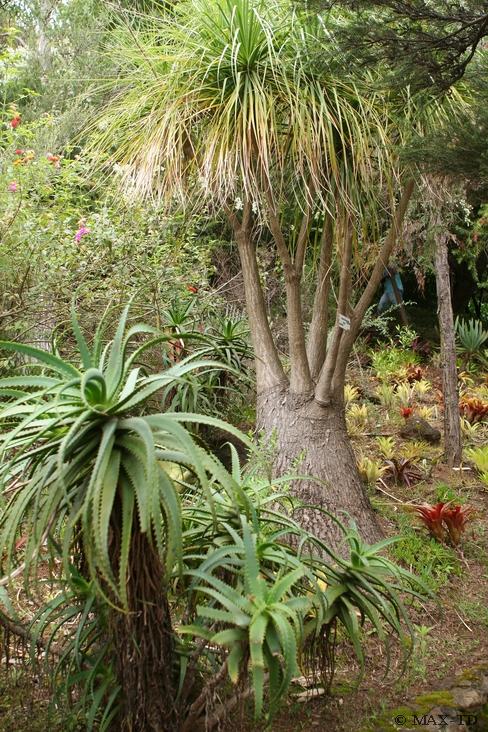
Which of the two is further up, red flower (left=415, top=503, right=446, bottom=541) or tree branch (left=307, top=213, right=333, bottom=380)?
tree branch (left=307, top=213, right=333, bottom=380)

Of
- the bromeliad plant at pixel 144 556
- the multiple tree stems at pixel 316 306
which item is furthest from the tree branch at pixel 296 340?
the bromeliad plant at pixel 144 556

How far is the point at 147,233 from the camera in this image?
19.5 feet

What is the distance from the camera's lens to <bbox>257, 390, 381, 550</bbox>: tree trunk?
4121 millimetres

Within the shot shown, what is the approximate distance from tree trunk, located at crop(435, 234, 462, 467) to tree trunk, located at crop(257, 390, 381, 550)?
1.82 metres

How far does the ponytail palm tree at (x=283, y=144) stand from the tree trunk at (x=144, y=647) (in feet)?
5.01

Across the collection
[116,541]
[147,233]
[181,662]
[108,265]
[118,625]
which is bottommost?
[181,662]

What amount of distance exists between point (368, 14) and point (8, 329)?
2.84 meters

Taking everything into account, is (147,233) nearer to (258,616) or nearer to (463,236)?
(258,616)

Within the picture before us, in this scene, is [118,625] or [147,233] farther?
[147,233]

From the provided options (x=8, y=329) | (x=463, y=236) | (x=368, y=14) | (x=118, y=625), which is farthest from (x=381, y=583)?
(x=463, y=236)

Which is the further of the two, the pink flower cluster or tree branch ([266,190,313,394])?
the pink flower cluster

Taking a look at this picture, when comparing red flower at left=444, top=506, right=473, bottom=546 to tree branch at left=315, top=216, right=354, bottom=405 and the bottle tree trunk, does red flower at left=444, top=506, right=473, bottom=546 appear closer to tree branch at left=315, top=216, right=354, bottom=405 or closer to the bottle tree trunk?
the bottle tree trunk

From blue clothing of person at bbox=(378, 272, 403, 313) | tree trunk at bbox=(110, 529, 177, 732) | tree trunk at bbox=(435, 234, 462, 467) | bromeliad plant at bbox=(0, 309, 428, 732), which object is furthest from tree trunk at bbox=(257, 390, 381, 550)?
blue clothing of person at bbox=(378, 272, 403, 313)

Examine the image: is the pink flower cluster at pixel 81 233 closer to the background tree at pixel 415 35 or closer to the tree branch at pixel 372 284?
the tree branch at pixel 372 284
